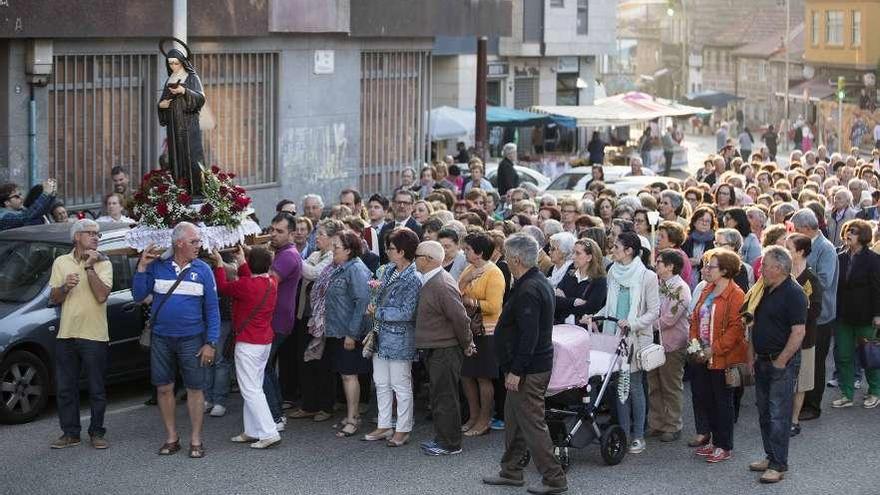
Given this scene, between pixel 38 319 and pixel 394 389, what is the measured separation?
3019mm

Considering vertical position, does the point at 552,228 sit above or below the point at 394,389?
above

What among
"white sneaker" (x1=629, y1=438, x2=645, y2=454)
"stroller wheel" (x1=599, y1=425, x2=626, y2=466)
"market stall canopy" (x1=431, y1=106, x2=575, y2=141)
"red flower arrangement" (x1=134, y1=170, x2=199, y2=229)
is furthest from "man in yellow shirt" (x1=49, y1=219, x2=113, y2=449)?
"market stall canopy" (x1=431, y1=106, x2=575, y2=141)

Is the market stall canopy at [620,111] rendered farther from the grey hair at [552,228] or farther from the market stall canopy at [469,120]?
the grey hair at [552,228]

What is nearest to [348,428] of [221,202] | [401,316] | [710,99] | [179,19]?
[401,316]

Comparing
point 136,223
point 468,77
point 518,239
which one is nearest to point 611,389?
point 518,239

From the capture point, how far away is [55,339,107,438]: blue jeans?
1208 cm

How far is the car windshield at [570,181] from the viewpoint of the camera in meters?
29.1

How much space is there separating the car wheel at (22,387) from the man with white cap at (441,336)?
328 centimetres

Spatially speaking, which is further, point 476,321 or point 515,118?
point 515,118

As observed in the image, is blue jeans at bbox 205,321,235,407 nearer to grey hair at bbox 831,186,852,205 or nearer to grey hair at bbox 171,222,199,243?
grey hair at bbox 171,222,199,243

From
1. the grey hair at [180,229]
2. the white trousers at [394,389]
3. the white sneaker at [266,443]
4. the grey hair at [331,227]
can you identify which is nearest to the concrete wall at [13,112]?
the grey hair at [331,227]

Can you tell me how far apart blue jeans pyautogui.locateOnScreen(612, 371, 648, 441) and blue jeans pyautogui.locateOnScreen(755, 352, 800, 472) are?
1036mm

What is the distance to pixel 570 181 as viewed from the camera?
96.5 feet

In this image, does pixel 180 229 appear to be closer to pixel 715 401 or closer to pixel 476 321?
pixel 476 321
